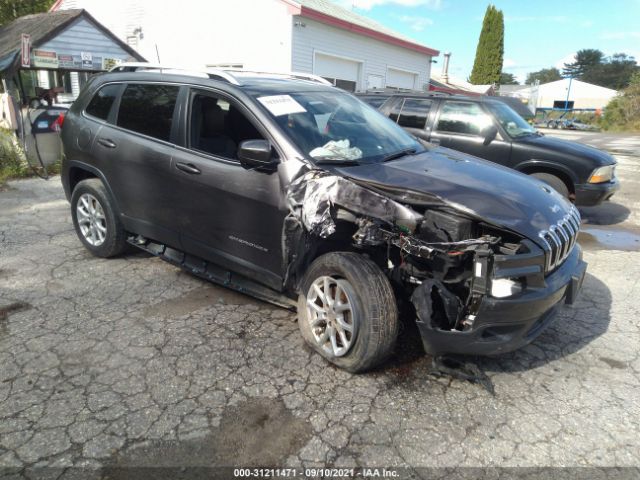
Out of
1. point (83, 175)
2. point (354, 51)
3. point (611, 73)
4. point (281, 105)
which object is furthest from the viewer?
point (611, 73)

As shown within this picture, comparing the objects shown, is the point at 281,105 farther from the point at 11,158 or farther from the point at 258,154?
the point at 11,158

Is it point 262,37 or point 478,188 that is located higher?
point 262,37

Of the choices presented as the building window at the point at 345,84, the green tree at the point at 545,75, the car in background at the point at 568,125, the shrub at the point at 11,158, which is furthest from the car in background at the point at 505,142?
the green tree at the point at 545,75

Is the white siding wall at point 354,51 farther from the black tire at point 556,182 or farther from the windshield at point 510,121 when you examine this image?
the black tire at point 556,182

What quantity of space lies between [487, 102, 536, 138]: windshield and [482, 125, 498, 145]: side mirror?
5.6 inches

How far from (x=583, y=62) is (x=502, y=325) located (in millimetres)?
138681

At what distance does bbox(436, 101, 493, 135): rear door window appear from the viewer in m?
7.18

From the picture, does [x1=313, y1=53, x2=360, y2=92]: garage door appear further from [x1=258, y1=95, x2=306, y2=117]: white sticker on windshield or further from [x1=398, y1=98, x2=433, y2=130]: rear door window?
[x1=258, y1=95, x2=306, y2=117]: white sticker on windshield

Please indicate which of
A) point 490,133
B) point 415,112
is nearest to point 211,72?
point 415,112

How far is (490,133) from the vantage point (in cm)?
702

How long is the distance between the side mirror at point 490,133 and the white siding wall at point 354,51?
7.77 m

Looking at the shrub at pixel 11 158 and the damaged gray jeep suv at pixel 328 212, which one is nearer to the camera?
the damaged gray jeep suv at pixel 328 212

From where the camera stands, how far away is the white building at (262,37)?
→ 524 inches

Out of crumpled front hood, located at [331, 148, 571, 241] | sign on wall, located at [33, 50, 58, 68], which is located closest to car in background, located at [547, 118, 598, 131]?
sign on wall, located at [33, 50, 58, 68]
